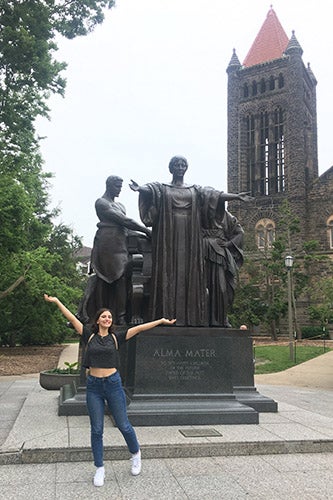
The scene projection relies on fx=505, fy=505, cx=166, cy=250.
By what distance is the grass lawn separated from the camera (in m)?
21.1

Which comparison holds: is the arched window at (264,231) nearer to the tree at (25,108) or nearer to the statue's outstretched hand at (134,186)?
the tree at (25,108)

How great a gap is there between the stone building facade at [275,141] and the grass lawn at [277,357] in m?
24.5

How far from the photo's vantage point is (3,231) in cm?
1919

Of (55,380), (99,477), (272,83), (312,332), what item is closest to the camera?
(99,477)

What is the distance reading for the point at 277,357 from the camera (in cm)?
2391

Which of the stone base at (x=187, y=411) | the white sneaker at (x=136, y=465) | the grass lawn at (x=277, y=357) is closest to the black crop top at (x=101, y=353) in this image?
the white sneaker at (x=136, y=465)

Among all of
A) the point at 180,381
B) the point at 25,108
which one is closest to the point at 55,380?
the point at 180,381

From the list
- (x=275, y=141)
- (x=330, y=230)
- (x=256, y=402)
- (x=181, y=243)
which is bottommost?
(x=256, y=402)

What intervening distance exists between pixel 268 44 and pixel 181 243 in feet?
192

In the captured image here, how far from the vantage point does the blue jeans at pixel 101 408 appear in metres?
4.75

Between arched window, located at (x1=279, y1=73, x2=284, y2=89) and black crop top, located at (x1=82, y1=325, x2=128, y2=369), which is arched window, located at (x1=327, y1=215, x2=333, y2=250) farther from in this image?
black crop top, located at (x1=82, y1=325, x2=128, y2=369)

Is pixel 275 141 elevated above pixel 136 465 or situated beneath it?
elevated above

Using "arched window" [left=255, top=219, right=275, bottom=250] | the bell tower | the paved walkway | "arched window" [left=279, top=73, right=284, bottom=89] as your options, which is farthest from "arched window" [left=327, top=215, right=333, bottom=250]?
the paved walkway

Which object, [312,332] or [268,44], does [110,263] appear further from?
[268,44]
